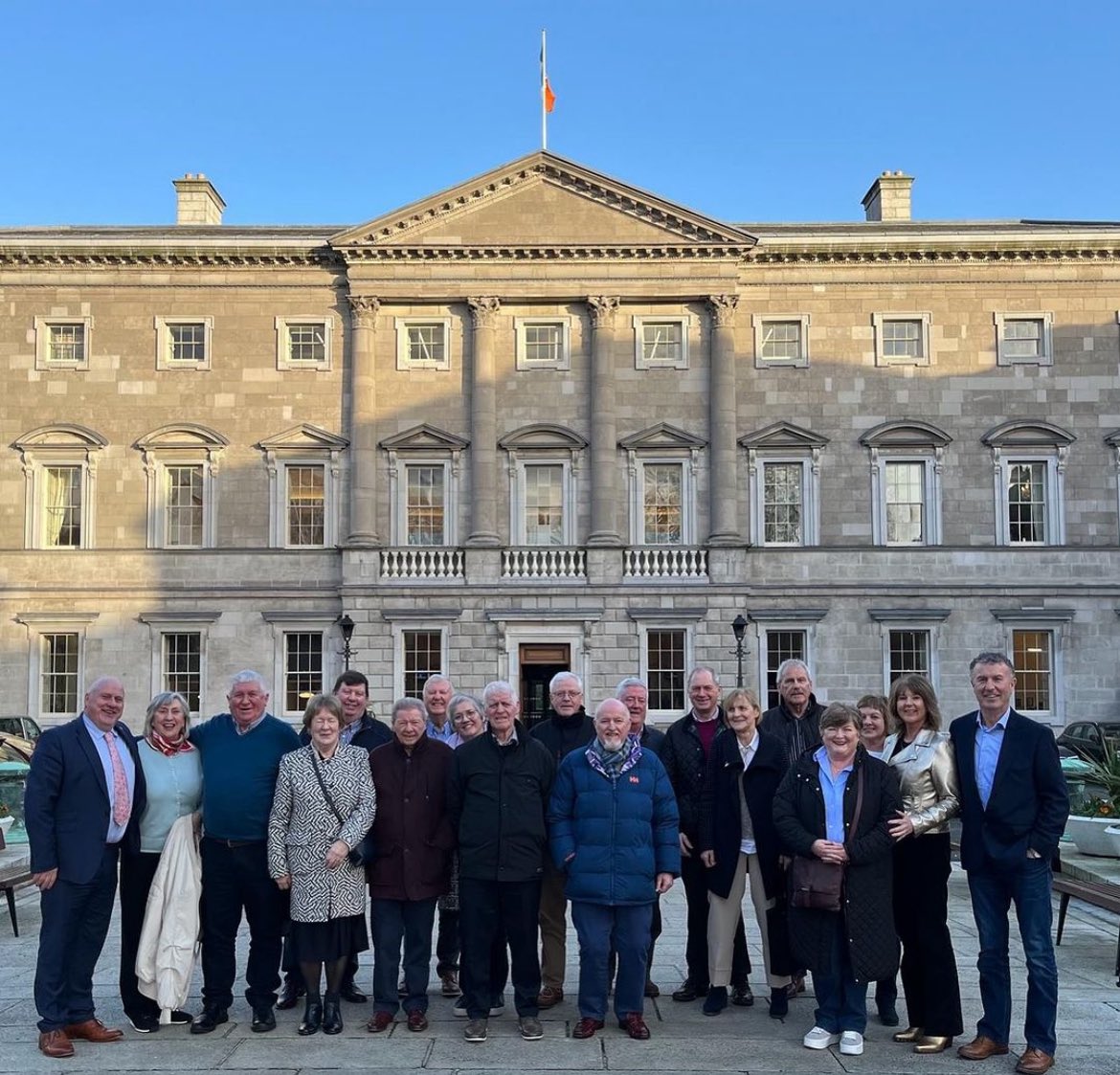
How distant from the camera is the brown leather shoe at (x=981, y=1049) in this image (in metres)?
7.66

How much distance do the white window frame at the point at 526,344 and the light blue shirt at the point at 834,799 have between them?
23374 mm

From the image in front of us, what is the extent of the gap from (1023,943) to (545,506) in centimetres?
2330

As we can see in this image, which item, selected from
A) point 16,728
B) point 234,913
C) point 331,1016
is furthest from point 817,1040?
point 16,728

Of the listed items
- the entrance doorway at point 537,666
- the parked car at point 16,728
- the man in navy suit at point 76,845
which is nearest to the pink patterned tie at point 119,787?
the man in navy suit at point 76,845

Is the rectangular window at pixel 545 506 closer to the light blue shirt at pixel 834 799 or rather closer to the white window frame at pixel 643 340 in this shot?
the white window frame at pixel 643 340

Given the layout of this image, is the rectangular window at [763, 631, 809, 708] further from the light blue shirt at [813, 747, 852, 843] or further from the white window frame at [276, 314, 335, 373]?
the light blue shirt at [813, 747, 852, 843]

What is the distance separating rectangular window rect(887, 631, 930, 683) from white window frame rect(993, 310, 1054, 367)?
6.94 m

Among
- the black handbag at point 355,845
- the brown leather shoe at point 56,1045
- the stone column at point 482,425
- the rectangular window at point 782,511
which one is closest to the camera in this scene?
the brown leather shoe at point 56,1045

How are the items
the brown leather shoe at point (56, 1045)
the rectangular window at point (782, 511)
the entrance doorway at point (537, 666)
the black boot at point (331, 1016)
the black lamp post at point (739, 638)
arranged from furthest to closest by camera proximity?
the rectangular window at point (782, 511) < the entrance doorway at point (537, 666) < the black lamp post at point (739, 638) < the black boot at point (331, 1016) < the brown leather shoe at point (56, 1045)

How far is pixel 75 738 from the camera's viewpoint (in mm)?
8242

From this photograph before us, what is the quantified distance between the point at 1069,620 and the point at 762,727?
22759 millimetres

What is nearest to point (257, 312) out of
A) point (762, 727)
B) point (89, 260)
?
point (89, 260)

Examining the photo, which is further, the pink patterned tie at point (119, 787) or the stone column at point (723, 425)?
the stone column at point (723, 425)

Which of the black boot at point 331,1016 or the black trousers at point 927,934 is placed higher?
the black trousers at point 927,934
